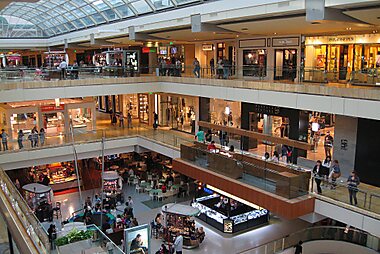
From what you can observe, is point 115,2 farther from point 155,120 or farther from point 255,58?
point 255,58

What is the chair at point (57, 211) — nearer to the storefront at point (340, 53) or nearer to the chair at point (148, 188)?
the chair at point (148, 188)

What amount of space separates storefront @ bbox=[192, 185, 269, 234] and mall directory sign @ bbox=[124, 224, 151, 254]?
16.3ft

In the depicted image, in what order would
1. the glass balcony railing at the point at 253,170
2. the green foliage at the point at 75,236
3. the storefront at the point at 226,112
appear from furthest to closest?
the storefront at the point at 226,112
the glass balcony railing at the point at 253,170
the green foliage at the point at 75,236

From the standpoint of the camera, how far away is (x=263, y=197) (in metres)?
16.1

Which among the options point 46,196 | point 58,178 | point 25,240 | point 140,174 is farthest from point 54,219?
point 25,240

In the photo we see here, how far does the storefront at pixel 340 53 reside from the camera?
19806mm

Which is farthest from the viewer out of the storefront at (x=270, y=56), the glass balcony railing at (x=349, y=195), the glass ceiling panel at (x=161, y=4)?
the glass ceiling panel at (x=161, y=4)

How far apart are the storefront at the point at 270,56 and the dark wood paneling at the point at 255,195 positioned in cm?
602

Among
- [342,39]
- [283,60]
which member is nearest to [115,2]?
[283,60]

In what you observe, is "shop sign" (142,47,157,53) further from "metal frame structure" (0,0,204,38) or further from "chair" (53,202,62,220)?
"chair" (53,202,62,220)

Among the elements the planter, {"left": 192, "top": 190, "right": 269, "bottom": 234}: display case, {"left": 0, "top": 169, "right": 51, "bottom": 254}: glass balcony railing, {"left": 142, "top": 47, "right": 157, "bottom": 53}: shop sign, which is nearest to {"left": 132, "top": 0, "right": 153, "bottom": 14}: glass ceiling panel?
{"left": 142, "top": 47, "right": 157, "bottom": 53}: shop sign

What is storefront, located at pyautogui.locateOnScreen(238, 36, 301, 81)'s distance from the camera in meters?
20.1

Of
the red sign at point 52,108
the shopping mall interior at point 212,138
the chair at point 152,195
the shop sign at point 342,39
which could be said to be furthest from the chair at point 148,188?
the shop sign at point 342,39

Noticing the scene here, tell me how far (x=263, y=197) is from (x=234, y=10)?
8259 mm
